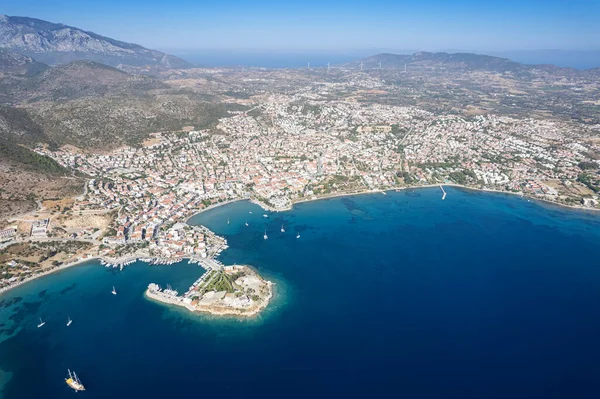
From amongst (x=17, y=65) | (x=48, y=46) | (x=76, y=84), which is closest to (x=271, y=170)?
(x=76, y=84)

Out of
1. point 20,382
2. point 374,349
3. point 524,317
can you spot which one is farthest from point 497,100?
point 20,382

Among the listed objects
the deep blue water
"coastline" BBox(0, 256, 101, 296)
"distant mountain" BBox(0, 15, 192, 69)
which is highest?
"distant mountain" BBox(0, 15, 192, 69)

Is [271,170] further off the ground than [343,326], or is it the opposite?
[271,170]

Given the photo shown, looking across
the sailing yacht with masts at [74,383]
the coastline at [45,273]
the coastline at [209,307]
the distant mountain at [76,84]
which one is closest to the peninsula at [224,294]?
the coastline at [209,307]

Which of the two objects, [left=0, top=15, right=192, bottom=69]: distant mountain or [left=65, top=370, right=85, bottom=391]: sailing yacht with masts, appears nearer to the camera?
[left=65, top=370, right=85, bottom=391]: sailing yacht with masts

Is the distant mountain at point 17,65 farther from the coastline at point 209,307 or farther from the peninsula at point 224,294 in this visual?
the peninsula at point 224,294

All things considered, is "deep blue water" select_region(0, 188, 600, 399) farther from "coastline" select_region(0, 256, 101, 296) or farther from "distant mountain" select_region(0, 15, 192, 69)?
"distant mountain" select_region(0, 15, 192, 69)

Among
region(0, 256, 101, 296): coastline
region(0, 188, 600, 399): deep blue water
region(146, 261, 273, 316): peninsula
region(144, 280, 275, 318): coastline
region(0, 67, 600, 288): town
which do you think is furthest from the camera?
region(0, 67, 600, 288): town

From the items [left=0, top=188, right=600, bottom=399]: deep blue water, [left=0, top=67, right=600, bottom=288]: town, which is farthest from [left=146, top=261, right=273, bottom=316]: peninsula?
[left=0, top=67, right=600, bottom=288]: town

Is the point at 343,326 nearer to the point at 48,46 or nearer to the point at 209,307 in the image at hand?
the point at 209,307

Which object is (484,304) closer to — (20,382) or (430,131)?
(20,382)
